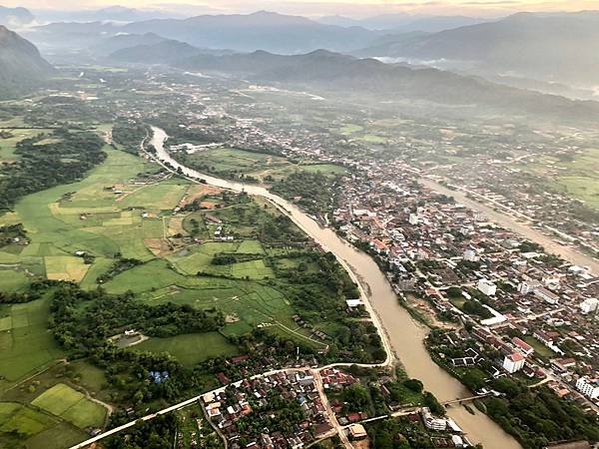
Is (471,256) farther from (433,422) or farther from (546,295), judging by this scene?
(433,422)

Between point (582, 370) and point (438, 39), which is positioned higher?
point (438, 39)

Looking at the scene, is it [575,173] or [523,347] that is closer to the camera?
[523,347]

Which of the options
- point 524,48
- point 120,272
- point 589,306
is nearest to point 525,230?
point 589,306

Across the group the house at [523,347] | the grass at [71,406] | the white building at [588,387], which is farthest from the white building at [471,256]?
the grass at [71,406]

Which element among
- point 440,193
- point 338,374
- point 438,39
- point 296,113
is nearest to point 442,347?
point 338,374

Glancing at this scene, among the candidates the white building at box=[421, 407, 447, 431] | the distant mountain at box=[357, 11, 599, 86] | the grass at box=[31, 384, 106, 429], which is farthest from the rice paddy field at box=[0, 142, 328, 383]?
the distant mountain at box=[357, 11, 599, 86]

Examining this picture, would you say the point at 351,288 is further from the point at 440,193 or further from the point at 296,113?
the point at 296,113
